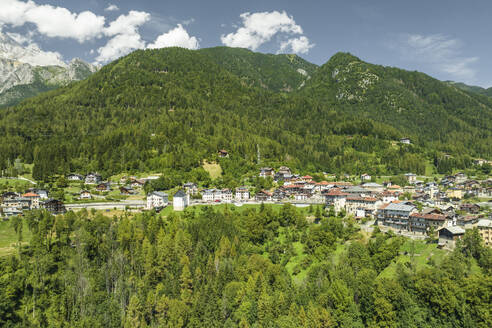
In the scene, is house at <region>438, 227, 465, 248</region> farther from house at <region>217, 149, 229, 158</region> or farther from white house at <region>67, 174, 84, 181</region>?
white house at <region>67, 174, 84, 181</region>

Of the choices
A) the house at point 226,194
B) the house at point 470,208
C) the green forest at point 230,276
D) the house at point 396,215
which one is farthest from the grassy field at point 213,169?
the house at point 470,208

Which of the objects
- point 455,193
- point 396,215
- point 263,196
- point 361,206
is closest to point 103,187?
point 263,196

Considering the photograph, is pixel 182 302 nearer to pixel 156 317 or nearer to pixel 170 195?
pixel 156 317

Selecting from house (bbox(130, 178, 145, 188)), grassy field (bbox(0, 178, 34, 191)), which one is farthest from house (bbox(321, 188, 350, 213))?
grassy field (bbox(0, 178, 34, 191))

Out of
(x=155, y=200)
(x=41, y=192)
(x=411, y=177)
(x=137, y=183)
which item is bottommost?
(x=155, y=200)

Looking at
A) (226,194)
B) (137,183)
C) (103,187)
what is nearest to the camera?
(226,194)

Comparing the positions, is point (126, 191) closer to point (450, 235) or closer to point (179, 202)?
point (179, 202)
